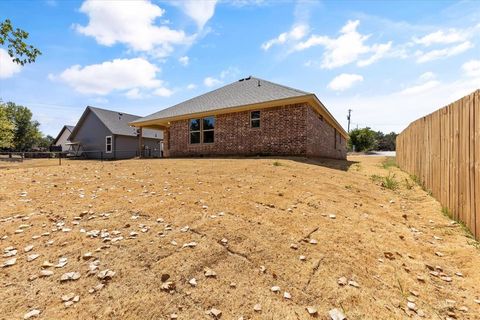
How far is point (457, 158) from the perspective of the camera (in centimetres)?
432

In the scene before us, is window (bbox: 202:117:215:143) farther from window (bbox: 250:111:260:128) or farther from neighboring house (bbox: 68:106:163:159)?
neighboring house (bbox: 68:106:163:159)

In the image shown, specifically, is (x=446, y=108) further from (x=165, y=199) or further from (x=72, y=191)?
(x=72, y=191)

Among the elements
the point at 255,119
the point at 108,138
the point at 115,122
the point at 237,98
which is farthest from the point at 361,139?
the point at 108,138

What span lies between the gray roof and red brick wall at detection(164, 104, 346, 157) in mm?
618

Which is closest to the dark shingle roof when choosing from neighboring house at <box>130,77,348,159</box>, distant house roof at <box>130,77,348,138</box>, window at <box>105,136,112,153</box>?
window at <box>105,136,112,153</box>

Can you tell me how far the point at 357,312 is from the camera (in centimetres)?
213

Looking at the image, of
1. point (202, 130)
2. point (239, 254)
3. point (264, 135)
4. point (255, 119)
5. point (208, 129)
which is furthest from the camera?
point (202, 130)

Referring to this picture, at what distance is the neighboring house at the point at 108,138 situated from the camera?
1022 inches

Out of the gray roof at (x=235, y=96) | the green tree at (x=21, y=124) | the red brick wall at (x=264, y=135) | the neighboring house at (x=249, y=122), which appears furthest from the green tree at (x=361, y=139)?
the green tree at (x=21, y=124)

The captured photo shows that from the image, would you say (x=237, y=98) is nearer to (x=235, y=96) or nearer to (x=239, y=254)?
(x=235, y=96)

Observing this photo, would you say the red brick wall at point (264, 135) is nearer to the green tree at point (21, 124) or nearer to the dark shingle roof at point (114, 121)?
the dark shingle roof at point (114, 121)

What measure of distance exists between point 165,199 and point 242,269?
2627 millimetres

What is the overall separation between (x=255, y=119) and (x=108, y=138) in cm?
1937

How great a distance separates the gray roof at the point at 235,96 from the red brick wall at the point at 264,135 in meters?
0.62
